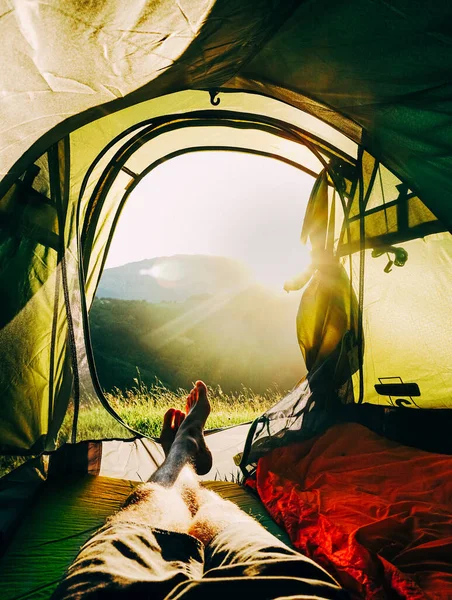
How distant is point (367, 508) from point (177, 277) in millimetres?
28378

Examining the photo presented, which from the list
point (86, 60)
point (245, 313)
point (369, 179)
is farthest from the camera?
point (245, 313)

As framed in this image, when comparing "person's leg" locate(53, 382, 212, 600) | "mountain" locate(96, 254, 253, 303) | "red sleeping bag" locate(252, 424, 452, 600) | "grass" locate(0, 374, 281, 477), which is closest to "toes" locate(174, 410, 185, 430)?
"grass" locate(0, 374, 281, 477)

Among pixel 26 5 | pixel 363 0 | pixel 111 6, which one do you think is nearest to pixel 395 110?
pixel 363 0

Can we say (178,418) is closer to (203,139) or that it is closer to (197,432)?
(197,432)

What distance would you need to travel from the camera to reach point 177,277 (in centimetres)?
2917

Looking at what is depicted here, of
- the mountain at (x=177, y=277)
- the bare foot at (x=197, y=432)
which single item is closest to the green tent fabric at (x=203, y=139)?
the bare foot at (x=197, y=432)

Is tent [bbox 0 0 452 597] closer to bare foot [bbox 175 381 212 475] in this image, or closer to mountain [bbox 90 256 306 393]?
bare foot [bbox 175 381 212 475]

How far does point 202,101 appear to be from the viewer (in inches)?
79.2

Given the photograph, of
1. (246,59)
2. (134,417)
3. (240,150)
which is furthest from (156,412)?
(246,59)

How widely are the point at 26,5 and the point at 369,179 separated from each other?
163cm

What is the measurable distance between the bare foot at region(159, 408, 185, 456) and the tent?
0.14 metres

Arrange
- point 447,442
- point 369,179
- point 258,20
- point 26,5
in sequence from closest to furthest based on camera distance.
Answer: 1. point 26,5
2. point 258,20
3. point 447,442
4. point 369,179

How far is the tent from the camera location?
0.82 meters

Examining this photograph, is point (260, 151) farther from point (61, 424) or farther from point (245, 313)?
point (245, 313)
